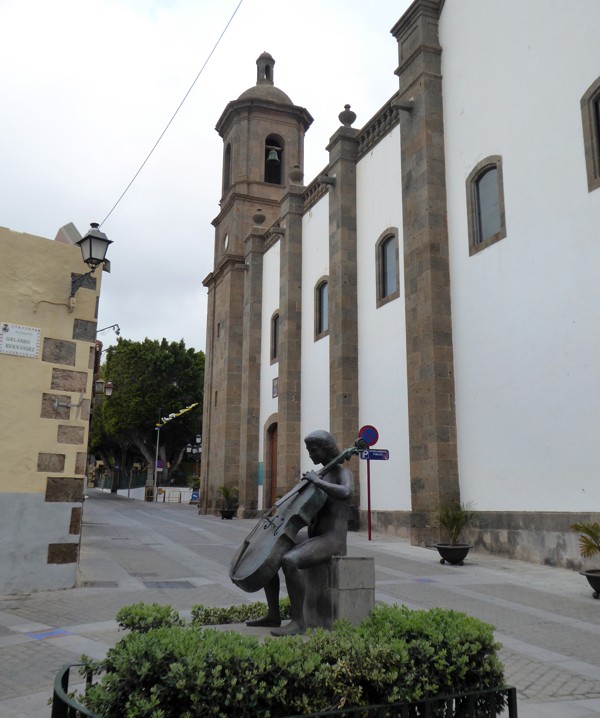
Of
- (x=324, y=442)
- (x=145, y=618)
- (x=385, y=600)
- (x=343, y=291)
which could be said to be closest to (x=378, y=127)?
(x=343, y=291)

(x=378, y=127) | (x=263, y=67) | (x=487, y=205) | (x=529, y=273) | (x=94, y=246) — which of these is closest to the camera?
(x=94, y=246)

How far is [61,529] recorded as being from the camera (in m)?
9.80

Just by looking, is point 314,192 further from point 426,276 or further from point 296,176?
Result: point 426,276

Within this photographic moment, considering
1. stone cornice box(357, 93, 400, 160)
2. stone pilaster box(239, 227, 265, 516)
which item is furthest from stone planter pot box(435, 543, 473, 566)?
stone pilaster box(239, 227, 265, 516)

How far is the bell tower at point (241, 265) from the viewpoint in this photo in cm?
2916

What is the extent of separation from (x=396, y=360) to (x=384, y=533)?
462 centimetres

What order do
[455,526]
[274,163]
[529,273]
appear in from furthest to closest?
1. [274,163]
2. [455,526]
3. [529,273]

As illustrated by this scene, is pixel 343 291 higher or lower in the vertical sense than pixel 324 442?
higher

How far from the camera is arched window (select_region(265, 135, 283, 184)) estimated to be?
33000mm

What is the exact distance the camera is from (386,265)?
19406mm

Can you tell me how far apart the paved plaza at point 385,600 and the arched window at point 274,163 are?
71.9 ft

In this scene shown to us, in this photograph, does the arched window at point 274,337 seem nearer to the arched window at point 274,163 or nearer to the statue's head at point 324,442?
the arched window at point 274,163

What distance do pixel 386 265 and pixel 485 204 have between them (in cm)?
464

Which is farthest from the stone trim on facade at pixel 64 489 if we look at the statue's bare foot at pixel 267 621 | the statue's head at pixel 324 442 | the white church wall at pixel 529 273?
the white church wall at pixel 529 273
